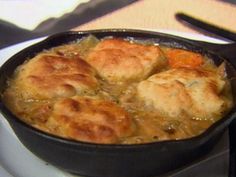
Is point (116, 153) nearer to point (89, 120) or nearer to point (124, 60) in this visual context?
point (89, 120)

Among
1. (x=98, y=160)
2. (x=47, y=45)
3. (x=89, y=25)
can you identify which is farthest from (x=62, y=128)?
(x=89, y=25)

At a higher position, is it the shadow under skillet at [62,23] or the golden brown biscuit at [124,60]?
the golden brown biscuit at [124,60]

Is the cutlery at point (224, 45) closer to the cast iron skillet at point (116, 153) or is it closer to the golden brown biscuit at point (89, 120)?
the cast iron skillet at point (116, 153)

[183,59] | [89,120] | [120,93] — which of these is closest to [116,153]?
[89,120]

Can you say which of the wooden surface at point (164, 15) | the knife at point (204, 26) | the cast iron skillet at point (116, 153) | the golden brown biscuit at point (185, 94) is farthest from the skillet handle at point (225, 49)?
the wooden surface at point (164, 15)

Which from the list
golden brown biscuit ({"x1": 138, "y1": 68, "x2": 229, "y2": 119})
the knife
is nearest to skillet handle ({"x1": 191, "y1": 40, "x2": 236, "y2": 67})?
golden brown biscuit ({"x1": 138, "y1": 68, "x2": 229, "y2": 119})

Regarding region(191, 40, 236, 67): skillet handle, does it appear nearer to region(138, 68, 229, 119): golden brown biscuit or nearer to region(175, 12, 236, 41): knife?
region(138, 68, 229, 119): golden brown biscuit
